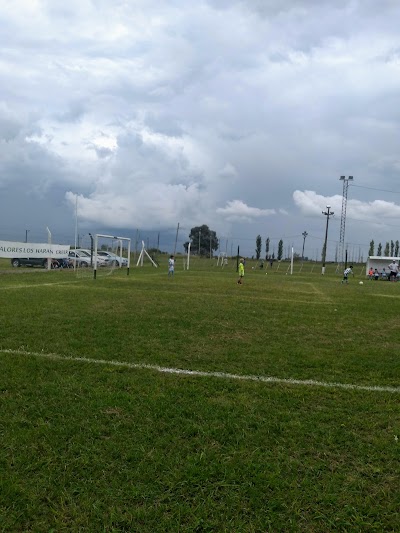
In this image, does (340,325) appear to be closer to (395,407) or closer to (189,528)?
(395,407)

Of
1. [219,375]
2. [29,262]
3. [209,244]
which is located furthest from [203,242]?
[219,375]

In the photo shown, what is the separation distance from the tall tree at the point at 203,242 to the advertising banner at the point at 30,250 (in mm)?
16037

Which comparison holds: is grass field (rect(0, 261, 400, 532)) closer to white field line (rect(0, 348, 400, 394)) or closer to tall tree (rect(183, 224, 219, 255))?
white field line (rect(0, 348, 400, 394))

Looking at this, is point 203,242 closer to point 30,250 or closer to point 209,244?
point 209,244

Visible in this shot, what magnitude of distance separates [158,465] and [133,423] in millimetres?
727

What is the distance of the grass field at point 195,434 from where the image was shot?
2818 mm

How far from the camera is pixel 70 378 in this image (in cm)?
505

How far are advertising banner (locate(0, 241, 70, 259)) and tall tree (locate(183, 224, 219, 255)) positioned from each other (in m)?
16.0

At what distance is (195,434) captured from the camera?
3.77 m

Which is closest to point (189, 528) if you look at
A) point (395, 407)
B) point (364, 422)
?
point (364, 422)

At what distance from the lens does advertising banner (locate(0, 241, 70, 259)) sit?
2655 centimetres

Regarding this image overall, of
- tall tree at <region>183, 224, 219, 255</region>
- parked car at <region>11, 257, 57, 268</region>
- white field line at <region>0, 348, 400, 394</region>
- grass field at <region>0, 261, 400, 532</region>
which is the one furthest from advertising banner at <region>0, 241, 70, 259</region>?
white field line at <region>0, 348, 400, 394</region>

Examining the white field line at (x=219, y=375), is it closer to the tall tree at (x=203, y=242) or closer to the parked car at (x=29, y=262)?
the parked car at (x=29, y=262)

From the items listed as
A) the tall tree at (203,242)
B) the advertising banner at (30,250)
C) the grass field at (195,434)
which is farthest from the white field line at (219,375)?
the tall tree at (203,242)
